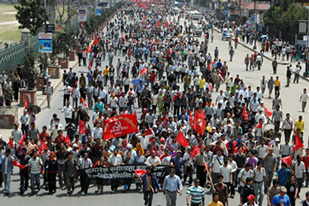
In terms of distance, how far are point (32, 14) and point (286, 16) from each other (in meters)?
28.2

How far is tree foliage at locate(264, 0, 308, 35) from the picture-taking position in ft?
221

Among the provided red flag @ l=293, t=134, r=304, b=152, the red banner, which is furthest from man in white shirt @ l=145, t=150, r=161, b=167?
red flag @ l=293, t=134, r=304, b=152

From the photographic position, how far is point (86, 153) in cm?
1669

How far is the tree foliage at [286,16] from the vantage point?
221 feet

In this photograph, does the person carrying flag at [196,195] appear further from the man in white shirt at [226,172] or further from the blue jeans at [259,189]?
the blue jeans at [259,189]

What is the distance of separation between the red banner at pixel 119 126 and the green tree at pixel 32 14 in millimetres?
38650

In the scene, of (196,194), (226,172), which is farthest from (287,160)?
(196,194)

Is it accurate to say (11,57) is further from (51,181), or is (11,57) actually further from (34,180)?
(51,181)

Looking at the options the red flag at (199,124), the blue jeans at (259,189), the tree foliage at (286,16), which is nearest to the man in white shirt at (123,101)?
the red flag at (199,124)

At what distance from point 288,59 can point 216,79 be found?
2378cm

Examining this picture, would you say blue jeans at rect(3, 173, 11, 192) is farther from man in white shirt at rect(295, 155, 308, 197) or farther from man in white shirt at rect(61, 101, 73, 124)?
man in white shirt at rect(295, 155, 308, 197)

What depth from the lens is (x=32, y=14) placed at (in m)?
57.4

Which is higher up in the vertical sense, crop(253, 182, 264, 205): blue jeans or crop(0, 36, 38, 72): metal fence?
crop(0, 36, 38, 72): metal fence

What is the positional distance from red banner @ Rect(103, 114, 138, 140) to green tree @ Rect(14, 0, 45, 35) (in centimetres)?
3865
